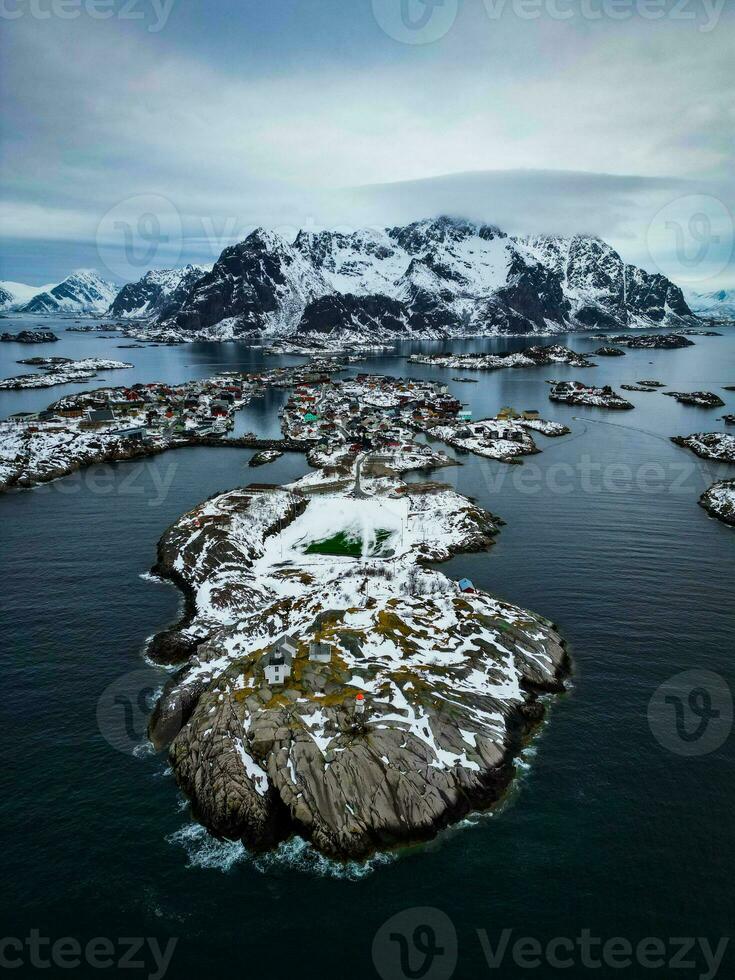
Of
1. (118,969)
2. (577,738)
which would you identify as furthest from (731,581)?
(118,969)

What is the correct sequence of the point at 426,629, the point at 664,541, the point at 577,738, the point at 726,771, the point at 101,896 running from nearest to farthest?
the point at 101,896
the point at 726,771
the point at 577,738
the point at 426,629
the point at 664,541

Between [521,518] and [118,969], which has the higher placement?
[521,518]

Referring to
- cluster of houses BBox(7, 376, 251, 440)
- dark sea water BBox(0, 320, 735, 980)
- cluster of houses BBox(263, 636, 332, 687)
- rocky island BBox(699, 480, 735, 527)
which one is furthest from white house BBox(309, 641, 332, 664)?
cluster of houses BBox(7, 376, 251, 440)

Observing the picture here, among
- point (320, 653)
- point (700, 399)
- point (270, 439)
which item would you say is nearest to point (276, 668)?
point (320, 653)

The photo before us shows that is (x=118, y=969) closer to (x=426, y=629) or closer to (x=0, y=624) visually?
(x=426, y=629)

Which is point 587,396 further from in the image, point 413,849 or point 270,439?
point 413,849

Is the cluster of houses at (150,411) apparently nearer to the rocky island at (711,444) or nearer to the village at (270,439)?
the village at (270,439)
